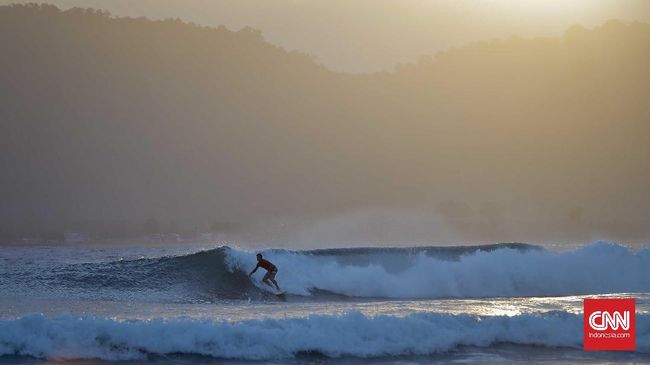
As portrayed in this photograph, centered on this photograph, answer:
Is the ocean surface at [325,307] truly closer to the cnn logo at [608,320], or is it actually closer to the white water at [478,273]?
the white water at [478,273]

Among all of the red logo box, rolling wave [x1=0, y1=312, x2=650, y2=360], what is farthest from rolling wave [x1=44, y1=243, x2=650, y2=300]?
the red logo box

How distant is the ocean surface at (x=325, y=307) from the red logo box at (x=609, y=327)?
218 mm

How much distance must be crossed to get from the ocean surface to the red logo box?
22 cm

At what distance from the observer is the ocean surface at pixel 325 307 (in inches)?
605

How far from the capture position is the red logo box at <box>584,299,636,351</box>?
15766mm

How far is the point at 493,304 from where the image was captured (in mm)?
20328

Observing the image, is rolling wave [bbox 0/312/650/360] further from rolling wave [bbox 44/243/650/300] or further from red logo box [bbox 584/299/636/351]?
rolling wave [bbox 44/243/650/300]

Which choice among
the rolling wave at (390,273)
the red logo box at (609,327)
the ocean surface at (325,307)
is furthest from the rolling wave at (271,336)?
the rolling wave at (390,273)

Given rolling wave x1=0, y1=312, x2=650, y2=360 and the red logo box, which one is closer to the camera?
rolling wave x1=0, y1=312, x2=650, y2=360

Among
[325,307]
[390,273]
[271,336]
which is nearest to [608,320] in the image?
[325,307]

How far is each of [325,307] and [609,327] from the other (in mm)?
6562

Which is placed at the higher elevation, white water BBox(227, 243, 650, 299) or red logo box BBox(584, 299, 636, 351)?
white water BBox(227, 243, 650, 299)

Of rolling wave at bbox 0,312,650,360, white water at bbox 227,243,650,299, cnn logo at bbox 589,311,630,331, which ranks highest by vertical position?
white water at bbox 227,243,650,299

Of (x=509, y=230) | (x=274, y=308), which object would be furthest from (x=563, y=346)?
(x=509, y=230)
